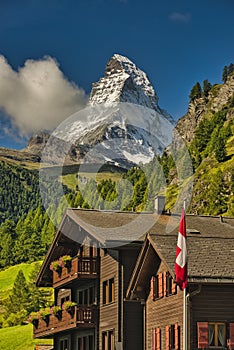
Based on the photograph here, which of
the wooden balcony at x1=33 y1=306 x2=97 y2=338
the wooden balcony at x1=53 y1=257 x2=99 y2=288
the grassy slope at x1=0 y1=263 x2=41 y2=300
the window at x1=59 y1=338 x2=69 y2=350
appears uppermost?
the grassy slope at x1=0 y1=263 x2=41 y2=300

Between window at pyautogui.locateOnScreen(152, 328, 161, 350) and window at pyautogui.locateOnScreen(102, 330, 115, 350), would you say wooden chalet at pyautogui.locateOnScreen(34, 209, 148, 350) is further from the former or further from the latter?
window at pyautogui.locateOnScreen(152, 328, 161, 350)

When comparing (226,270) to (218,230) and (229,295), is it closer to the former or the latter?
(229,295)

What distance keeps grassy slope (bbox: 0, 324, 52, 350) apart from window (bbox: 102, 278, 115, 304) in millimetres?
27022

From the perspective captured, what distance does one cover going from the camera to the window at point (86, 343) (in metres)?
48.1

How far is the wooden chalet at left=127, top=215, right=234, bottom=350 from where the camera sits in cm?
3381

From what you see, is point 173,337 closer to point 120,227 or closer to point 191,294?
point 191,294

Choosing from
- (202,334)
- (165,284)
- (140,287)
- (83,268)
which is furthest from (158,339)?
(83,268)

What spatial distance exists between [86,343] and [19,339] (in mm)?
28425

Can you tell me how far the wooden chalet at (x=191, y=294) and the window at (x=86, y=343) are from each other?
8.35 m

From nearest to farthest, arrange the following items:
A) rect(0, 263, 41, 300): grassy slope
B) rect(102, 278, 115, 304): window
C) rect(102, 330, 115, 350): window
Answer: rect(102, 330, 115, 350): window < rect(102, 278, 115, 304): window < rect(0, 263, 41, 300): grassy slope

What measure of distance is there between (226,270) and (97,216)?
15515 mm

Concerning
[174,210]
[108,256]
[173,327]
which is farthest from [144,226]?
[174,210]

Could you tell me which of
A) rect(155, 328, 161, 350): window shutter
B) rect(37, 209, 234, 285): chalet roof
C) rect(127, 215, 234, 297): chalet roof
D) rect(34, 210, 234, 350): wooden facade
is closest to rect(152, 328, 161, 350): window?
rect(155, 328, 161, 350): window shutter

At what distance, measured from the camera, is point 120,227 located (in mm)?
46219
